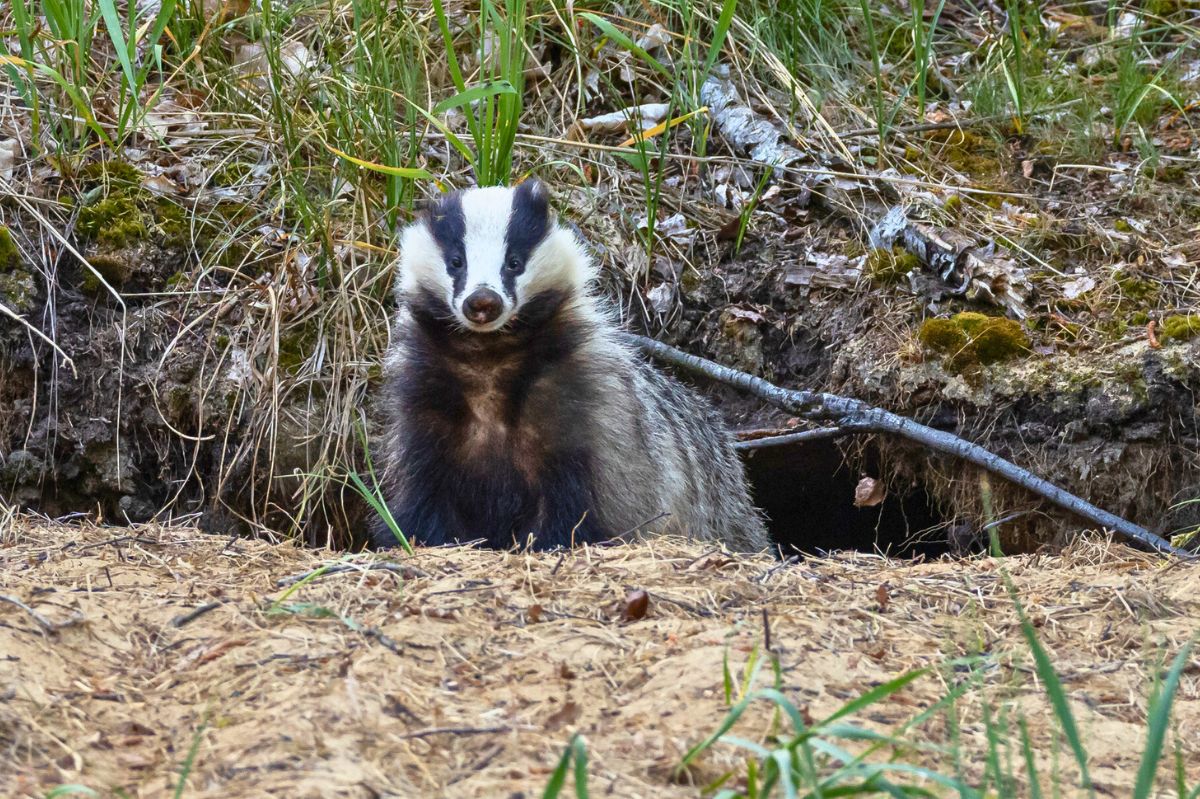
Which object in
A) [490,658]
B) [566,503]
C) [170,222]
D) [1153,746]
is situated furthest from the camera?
[170,222]

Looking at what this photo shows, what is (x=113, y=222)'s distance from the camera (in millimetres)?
4781

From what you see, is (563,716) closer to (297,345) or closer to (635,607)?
(635,607)

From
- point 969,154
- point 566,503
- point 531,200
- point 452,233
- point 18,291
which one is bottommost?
point 566,503

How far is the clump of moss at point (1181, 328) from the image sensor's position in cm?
447

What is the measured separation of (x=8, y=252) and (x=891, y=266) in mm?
3231

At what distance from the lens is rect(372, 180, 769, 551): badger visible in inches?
149

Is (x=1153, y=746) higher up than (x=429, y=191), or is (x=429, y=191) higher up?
(x=429, y=191)

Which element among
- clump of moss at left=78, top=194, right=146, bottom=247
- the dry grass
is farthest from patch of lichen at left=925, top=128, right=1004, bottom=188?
clump of moss at left=78, top=194, right=146, bottom=247

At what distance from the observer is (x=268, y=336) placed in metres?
4.57

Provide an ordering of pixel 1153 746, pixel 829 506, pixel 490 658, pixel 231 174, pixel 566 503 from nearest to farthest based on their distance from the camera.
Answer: pixel 1153 746 → pixel 490 658 → pixel 566 503 → pixel 231 174 → pixel 829 506

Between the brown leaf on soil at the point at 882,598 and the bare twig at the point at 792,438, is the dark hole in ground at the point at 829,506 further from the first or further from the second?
the brown leaf on soil at the point at 882,598

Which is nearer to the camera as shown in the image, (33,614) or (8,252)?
(33,614)

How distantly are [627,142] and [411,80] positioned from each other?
901 mm

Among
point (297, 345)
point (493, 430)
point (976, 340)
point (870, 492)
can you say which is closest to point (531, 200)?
point (493, 430)
